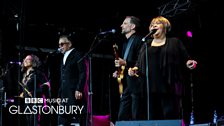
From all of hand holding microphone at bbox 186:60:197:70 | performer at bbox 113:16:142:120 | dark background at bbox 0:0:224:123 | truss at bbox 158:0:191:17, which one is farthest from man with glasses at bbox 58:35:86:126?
truss at bbox 158:0:191:17

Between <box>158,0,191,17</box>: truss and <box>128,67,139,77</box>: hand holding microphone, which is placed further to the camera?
<box>158,0,191,17</box>: truss

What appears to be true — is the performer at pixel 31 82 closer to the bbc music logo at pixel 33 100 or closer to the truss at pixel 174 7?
→ the bbc music logo at pixel 33 100

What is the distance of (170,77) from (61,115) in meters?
2.00

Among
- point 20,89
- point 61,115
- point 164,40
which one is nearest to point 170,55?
point 164,40

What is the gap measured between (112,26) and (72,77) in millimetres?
2850

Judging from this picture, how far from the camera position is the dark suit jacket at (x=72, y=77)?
5.65 meters

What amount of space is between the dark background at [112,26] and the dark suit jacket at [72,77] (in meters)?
1.38

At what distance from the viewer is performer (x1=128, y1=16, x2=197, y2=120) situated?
4.23 meters

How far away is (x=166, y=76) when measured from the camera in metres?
4.29

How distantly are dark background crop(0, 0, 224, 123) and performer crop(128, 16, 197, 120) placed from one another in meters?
2.74

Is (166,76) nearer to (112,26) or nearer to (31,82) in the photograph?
(31,82)

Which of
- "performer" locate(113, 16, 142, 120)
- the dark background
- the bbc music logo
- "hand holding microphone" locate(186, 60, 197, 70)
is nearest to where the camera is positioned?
"hand holding microphone" locate(186, 60, 197, 70)

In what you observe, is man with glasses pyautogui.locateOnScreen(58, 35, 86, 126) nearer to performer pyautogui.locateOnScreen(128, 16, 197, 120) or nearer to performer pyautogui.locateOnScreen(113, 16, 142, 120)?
performer pyautogui.locateOnScreen(113, 16, 142, 120)

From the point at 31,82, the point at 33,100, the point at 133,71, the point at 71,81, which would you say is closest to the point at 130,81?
the point at 133,71
